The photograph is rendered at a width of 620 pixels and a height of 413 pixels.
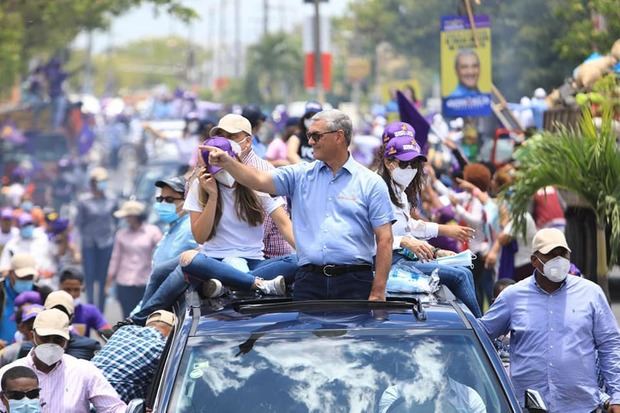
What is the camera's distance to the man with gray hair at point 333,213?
7.66m

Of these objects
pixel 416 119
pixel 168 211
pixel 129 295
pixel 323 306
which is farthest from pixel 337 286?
pixel 129 295

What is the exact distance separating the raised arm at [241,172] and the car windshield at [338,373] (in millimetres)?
1018

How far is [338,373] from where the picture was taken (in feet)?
22.4

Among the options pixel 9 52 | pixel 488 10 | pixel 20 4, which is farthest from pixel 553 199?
pixel 9 52

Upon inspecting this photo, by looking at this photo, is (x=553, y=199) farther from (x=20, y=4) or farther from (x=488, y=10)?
(x=20, y=4)

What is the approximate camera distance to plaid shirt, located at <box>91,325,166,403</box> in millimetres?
8523

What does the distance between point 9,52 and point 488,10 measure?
1908 centimetres

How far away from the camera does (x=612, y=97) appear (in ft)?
40.8

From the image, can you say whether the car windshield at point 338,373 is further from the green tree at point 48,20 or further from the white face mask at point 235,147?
the green tree at point 48,20

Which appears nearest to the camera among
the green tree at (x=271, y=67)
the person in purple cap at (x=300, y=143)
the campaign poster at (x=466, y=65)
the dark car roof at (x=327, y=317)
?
the dark car roof at (x=327, y=317)

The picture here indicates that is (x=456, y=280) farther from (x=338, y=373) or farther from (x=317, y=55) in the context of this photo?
(x=317, y=55)

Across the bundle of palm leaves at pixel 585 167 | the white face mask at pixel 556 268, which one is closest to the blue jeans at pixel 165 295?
the white face mask at pixel 556 268

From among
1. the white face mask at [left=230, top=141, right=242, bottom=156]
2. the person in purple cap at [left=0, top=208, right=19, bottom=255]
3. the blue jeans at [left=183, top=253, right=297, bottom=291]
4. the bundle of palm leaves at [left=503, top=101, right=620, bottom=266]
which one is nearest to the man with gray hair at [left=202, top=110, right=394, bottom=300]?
the blue jeans at [left=183, top=253, right=297, bottom=291]

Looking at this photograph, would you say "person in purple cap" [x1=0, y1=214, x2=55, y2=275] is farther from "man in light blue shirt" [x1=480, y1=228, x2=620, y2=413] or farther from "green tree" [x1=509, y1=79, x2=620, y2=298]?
"man in light blue shirt" [x1=480, y1=228, x2=620, y2=413]
